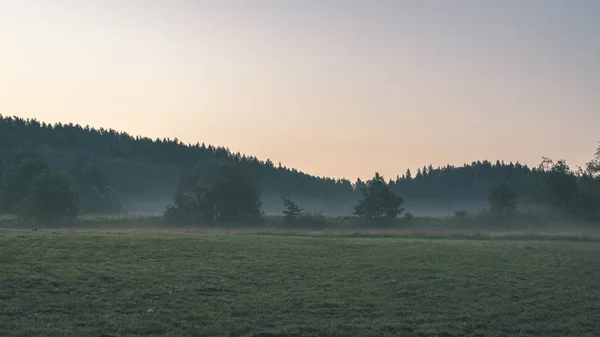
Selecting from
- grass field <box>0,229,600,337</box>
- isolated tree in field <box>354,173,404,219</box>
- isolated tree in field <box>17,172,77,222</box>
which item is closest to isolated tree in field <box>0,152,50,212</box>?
isolated tree in field <box>17,172,77,222</box>

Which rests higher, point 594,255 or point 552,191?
point 552,191

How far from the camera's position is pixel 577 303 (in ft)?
78.9

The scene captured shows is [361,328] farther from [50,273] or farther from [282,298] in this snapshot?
[50,273]

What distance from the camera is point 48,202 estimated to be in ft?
239

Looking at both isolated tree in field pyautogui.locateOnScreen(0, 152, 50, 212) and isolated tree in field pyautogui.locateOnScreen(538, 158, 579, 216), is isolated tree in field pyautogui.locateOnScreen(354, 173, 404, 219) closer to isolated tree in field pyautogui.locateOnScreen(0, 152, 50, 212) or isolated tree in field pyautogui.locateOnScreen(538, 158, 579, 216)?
isolated tree in field pyautogui.locateOnScreen(538, 158, 579, 216)

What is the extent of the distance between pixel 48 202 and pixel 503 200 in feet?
225

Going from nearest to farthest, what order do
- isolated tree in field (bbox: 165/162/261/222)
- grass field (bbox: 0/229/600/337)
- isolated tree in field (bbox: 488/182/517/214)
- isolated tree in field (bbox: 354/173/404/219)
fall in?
1. grass field (bbox: 0/229/600/337)
2. isolated tree in field (bbox: 354/173/404/219)
3. isolated tree in field (bbox: 165/162/261/222)
4. isolated tree in field (bbox: 488/182/517/214)

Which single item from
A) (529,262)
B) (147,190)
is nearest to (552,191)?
(529,262)

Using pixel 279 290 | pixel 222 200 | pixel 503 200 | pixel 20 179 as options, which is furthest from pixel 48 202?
pixel 503 200

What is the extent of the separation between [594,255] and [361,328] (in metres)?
23.7

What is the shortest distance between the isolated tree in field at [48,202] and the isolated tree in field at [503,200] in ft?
212

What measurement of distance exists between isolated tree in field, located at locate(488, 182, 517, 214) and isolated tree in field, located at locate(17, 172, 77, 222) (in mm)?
64596

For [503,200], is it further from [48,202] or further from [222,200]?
[48,202]

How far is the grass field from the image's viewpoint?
19000 millimetres
